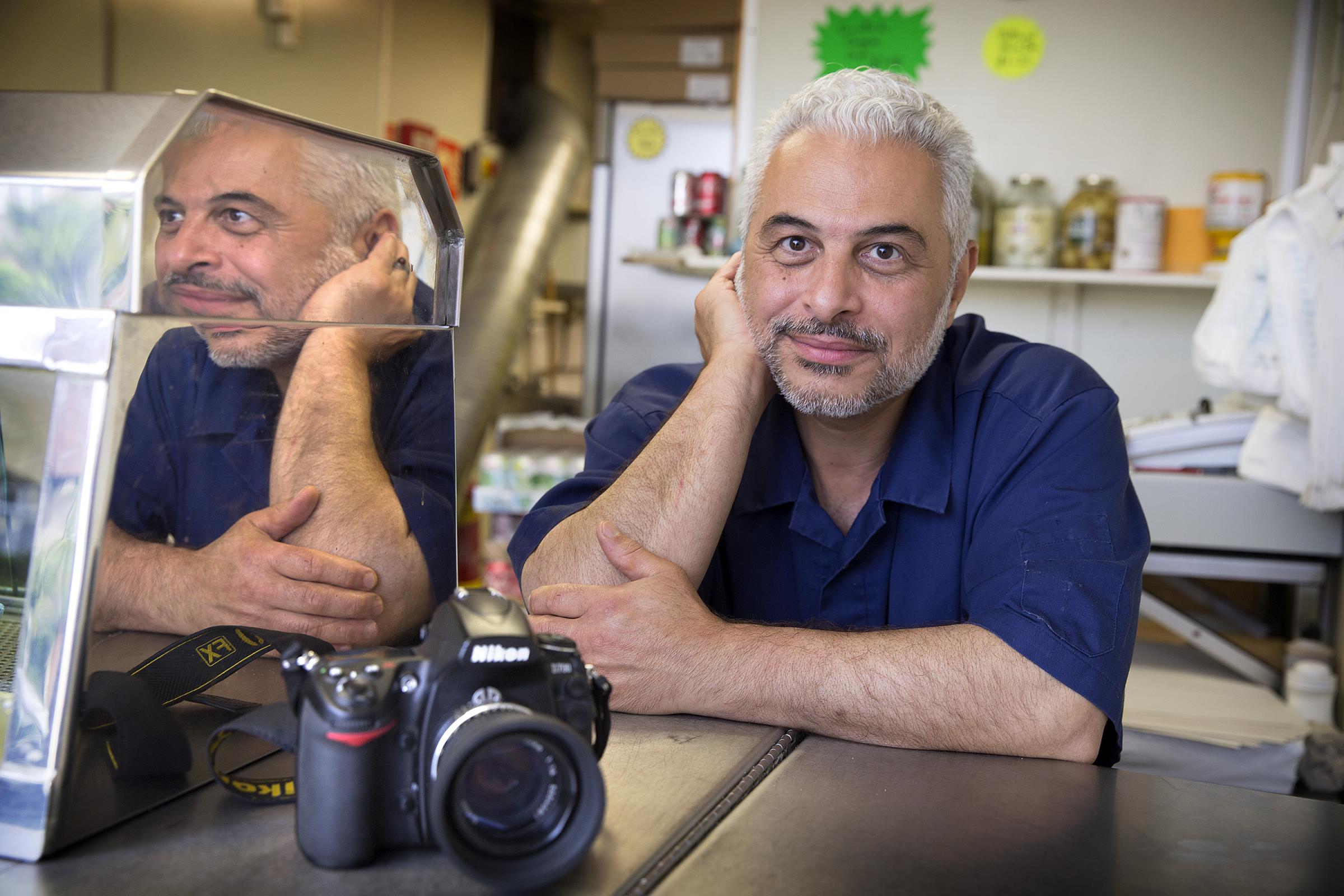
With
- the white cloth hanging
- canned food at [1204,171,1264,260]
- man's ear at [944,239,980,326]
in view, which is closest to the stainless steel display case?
man's ear at [944,239,980,326]

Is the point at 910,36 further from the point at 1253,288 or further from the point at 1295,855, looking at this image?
the point at 1295,855

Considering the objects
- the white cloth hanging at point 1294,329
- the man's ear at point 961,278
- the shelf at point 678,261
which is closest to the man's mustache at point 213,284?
the man's ear at point 961,278

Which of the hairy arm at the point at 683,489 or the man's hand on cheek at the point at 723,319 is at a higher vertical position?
the man's hand on cheek at the point at 723,319

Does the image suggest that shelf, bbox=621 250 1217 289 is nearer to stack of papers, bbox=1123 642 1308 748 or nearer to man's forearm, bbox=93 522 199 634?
stack of papers, bbox=1123 642 1308 748

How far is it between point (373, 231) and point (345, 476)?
0.19 meters

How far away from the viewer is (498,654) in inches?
22.5

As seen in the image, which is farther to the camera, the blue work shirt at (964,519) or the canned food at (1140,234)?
the canned food at (1140,234)

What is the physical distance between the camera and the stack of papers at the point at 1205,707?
1780 mm

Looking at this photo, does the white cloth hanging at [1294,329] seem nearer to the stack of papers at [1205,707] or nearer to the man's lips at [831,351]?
the stack of papers at [1205,707]

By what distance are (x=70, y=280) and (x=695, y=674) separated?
54cm

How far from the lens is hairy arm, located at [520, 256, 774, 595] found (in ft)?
3.56

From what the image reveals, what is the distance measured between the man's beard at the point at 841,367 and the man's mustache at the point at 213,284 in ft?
2.03

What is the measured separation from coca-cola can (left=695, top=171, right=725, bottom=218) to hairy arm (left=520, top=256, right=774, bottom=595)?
165cm

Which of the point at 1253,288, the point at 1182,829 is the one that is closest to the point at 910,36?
the point at 1253,288
